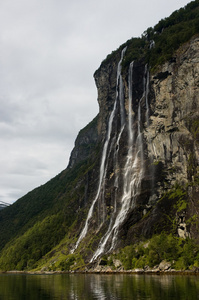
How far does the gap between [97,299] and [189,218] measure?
2352 inches

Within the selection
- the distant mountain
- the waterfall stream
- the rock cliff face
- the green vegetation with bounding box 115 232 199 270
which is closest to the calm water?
the green vegetation with bounding box 115 232 199 270

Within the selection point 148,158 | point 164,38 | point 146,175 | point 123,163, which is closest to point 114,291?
point 146,175

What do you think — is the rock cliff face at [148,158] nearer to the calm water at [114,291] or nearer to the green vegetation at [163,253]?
the green vegetation at [163,253]

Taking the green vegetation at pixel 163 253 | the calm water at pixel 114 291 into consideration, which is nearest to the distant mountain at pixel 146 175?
the green vegetation at pixel 163 253

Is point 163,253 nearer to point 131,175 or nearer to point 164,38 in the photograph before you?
point 131,175

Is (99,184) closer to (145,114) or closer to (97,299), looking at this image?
(145,114)

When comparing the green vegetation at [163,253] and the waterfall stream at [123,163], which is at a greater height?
the waterfall stream at [123,163]

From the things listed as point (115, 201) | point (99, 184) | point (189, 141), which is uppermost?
point (189, 141)

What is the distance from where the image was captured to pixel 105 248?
99188 mm

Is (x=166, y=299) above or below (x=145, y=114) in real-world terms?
below

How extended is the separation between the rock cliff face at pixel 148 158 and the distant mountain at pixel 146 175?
14.0 inches

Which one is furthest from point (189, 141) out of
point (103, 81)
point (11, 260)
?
point (11, 260)

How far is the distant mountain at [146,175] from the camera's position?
8538 cm

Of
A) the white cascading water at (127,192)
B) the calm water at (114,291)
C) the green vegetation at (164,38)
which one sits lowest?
the calm water at (114,291)
